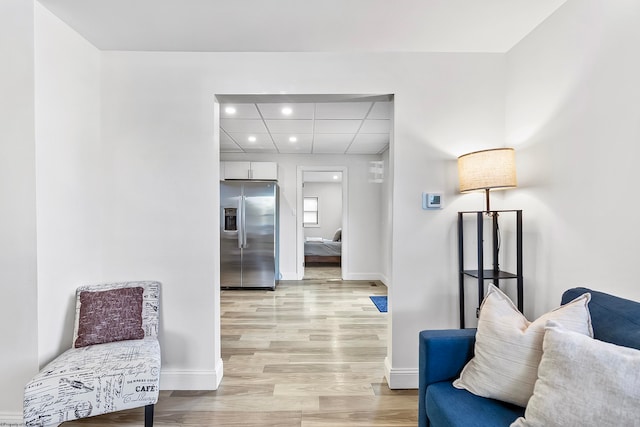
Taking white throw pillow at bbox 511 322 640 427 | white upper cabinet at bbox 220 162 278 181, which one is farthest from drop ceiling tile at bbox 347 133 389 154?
white throw pillow at bbox 511 322 640 427

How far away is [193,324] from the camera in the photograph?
2266 millimetres

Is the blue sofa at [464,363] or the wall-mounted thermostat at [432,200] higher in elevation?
the wall-mounted thermostat at [432,200]

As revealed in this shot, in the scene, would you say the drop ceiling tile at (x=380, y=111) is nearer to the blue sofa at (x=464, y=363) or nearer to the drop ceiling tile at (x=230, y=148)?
the blue sofa at (x=464, y=363)

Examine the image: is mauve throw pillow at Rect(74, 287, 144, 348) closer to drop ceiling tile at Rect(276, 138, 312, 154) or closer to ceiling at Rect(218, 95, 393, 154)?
ceiling at Rect(218, 95, 393, 154)

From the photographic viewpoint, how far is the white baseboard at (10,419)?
1821 mm

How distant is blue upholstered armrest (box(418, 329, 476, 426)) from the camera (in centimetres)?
153

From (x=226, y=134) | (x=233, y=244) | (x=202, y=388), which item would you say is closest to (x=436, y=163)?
(x=202, y=388)

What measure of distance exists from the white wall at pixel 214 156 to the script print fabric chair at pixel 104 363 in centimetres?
23

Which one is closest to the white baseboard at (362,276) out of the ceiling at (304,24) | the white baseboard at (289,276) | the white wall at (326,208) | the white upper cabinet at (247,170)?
the white baseboard at (289,276)

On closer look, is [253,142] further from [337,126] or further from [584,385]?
[584,385]

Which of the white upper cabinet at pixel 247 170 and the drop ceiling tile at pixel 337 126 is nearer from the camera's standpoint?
the drop ceiling tile at pixel 337 126

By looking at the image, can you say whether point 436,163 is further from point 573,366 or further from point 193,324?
point 193,324

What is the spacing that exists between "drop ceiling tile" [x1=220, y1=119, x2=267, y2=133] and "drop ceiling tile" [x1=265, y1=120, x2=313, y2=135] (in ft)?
0.41

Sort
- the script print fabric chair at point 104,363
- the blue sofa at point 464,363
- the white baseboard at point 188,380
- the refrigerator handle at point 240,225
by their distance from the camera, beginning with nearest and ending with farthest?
the blue sofa at point 464,363, the script print fabric chair at point 104,363, the white baseboard at point 188,380, the refrigerator handle at point 240,225
